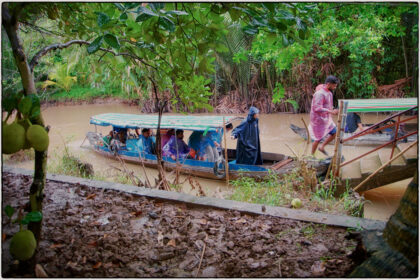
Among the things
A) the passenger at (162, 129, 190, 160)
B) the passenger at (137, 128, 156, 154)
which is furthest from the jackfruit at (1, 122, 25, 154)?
the passenger at (137, 128, 156, 154)

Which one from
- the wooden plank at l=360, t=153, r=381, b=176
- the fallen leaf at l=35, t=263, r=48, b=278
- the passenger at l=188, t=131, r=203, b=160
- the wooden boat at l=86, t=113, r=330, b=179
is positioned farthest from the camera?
the passenger at l=188, t=131, r=203, b=160

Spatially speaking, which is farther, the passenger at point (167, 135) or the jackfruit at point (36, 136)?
the passenger at point (167, 135)

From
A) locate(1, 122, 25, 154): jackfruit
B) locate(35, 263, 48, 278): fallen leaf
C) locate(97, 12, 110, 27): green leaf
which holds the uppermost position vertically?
locate(97, 12, 110, 27): green leaf

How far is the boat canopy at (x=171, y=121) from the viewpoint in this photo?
5.39m

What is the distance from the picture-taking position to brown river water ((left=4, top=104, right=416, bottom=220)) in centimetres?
438

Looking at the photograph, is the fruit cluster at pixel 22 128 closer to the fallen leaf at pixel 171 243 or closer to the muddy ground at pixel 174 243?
the muddy ground at pixel 174 243

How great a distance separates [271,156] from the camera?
6.03 metres

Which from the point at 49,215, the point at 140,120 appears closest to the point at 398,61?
the point at 140,120

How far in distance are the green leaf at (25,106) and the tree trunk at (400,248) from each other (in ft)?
3.95

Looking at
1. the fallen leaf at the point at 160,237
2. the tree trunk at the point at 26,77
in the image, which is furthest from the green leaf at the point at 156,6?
the fallen leaf at the point at 160,237

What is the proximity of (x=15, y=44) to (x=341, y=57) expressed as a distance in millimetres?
8544

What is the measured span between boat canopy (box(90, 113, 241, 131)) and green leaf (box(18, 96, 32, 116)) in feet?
14.2

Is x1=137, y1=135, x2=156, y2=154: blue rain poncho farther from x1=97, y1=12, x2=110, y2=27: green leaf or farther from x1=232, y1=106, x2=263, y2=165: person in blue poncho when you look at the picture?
x1=97, y1=12, x2=110, y2=27: green leaf

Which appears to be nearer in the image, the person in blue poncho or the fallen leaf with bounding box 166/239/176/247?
the fallen leaf with bounding box 166/239/176/247
